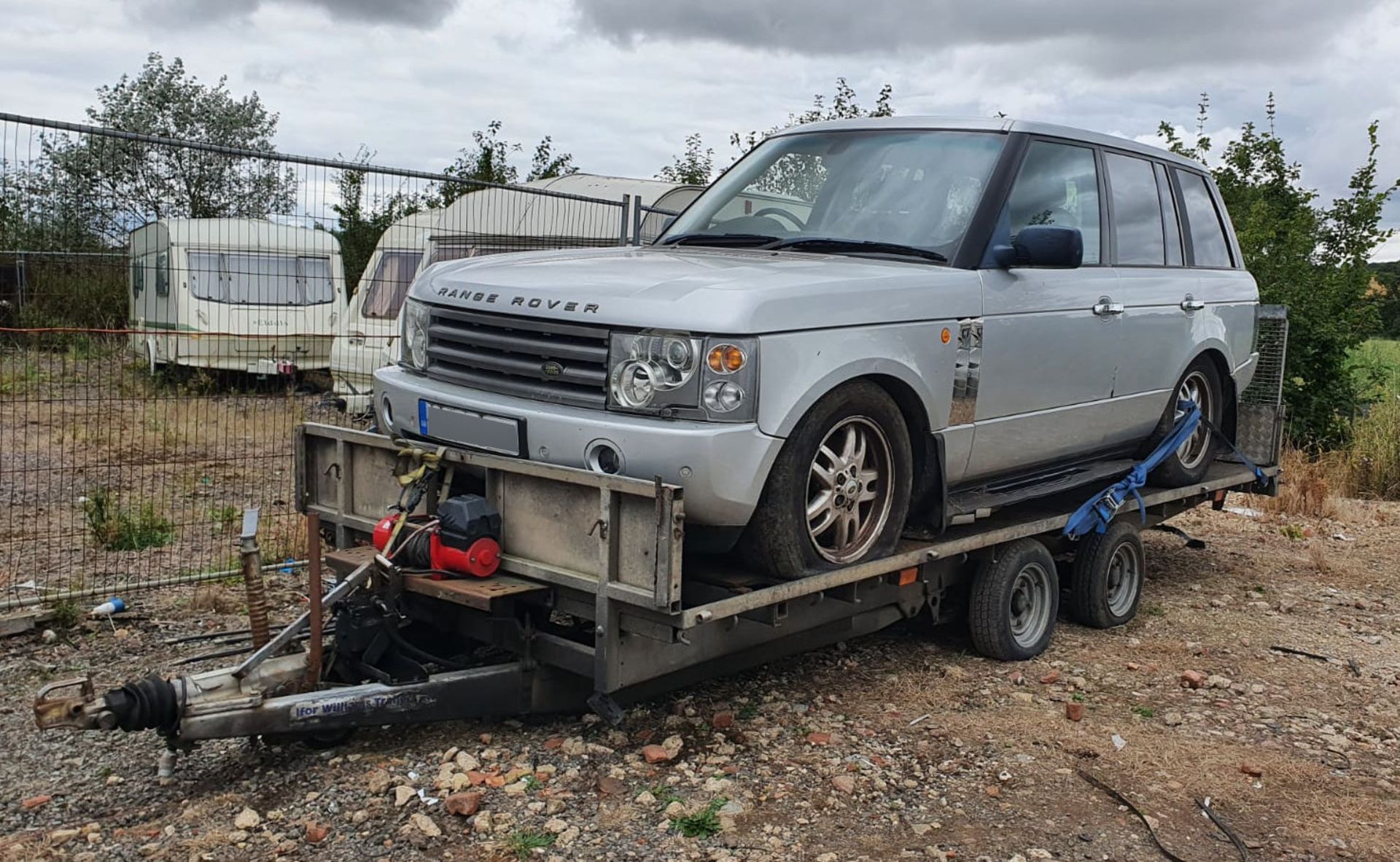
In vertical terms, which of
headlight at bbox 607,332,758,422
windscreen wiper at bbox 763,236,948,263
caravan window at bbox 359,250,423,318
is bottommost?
headlight at bbox 607,332,758,422

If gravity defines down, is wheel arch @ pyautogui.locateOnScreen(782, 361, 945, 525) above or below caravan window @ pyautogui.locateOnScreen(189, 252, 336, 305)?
below

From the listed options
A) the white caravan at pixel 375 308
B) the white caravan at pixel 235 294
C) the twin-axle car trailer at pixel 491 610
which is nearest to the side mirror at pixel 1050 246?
the twin-axle car trailer at pixel 491 610

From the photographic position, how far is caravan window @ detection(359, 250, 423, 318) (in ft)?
28.5

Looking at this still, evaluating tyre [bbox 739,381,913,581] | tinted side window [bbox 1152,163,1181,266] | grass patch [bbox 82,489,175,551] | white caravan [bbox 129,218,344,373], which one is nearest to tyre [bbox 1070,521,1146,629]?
tinted side window [bbox 1152,163,1181,266]

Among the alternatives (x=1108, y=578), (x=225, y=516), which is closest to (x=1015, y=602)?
(x=1108, y=578)

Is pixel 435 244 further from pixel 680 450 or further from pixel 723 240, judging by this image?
pixel 680 450

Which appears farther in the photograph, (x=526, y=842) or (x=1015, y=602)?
(x=1015, y=602)

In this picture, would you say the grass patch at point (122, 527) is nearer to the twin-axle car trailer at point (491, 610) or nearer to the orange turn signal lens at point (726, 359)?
the twin-axle car trailer at point (491, 610)

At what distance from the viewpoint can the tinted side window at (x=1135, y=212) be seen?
6.36 m

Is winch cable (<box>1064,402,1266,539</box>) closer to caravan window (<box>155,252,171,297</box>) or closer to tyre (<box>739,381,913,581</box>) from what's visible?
tyre (<box>739,381,913,581</box>)

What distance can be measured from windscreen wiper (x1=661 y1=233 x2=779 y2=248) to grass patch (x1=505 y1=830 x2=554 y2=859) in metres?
2.75

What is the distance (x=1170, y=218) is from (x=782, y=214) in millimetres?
2513

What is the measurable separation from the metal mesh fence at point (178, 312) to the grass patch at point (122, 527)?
13 millimetres

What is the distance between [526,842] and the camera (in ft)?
12.6
